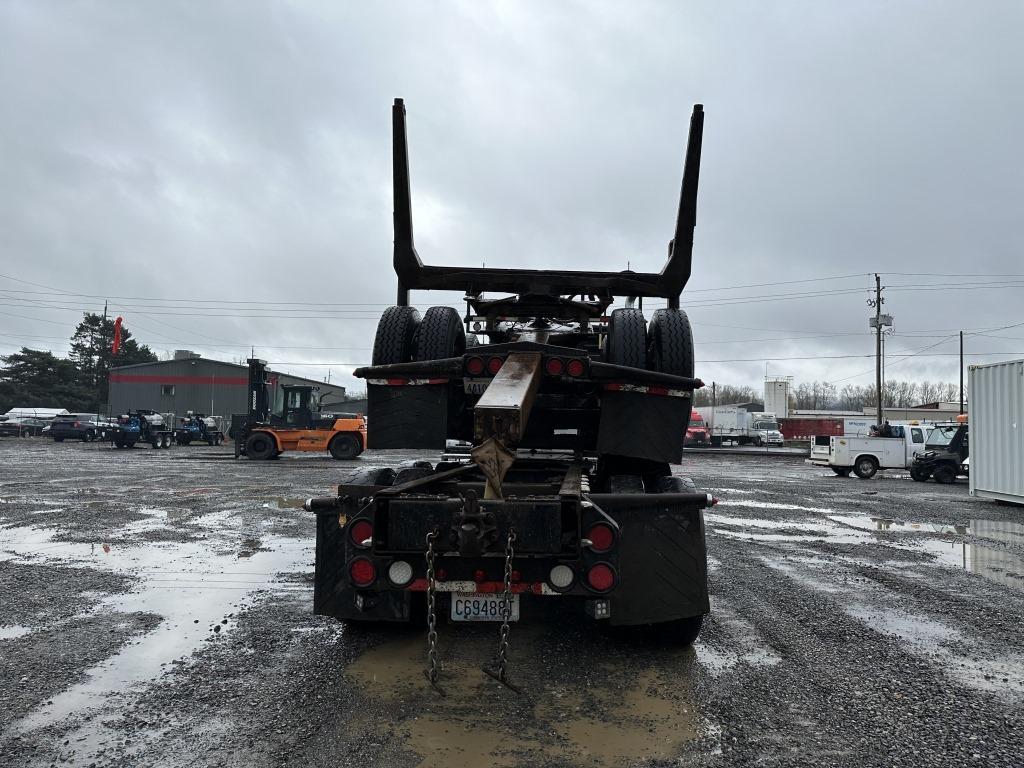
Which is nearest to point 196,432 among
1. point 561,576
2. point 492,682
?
point 492,682

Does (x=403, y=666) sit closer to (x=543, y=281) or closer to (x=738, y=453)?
(x=543, y=281)

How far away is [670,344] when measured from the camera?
5.19m

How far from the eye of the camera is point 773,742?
3.16 m

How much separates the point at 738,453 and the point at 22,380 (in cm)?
5659

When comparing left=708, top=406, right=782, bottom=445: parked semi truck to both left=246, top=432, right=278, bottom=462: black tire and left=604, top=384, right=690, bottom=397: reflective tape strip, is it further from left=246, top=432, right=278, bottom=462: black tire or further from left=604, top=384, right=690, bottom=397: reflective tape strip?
left=604, top=384, right=690, bottom=397: reflective tape strip

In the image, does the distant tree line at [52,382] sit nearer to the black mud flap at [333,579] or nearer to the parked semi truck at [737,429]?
the parked semi truck at [737,429]

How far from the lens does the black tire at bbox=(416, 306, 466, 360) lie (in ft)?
17.7

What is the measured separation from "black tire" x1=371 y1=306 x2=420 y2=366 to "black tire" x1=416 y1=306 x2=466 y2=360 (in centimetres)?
12

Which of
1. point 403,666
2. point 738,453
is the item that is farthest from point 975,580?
point 738,453

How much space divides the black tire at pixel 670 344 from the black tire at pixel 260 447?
2286cm

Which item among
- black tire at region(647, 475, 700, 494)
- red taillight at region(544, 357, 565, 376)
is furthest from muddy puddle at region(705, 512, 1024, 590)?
red taillight at region(544, 357, 565, 376)

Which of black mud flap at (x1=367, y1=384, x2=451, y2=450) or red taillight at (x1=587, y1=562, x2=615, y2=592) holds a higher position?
black mud flap at (x1=367, y1=384, x2=451, y2=450)

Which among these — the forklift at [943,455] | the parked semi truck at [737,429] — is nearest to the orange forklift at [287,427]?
the forklift at [943,455]

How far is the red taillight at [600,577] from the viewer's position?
339cm
